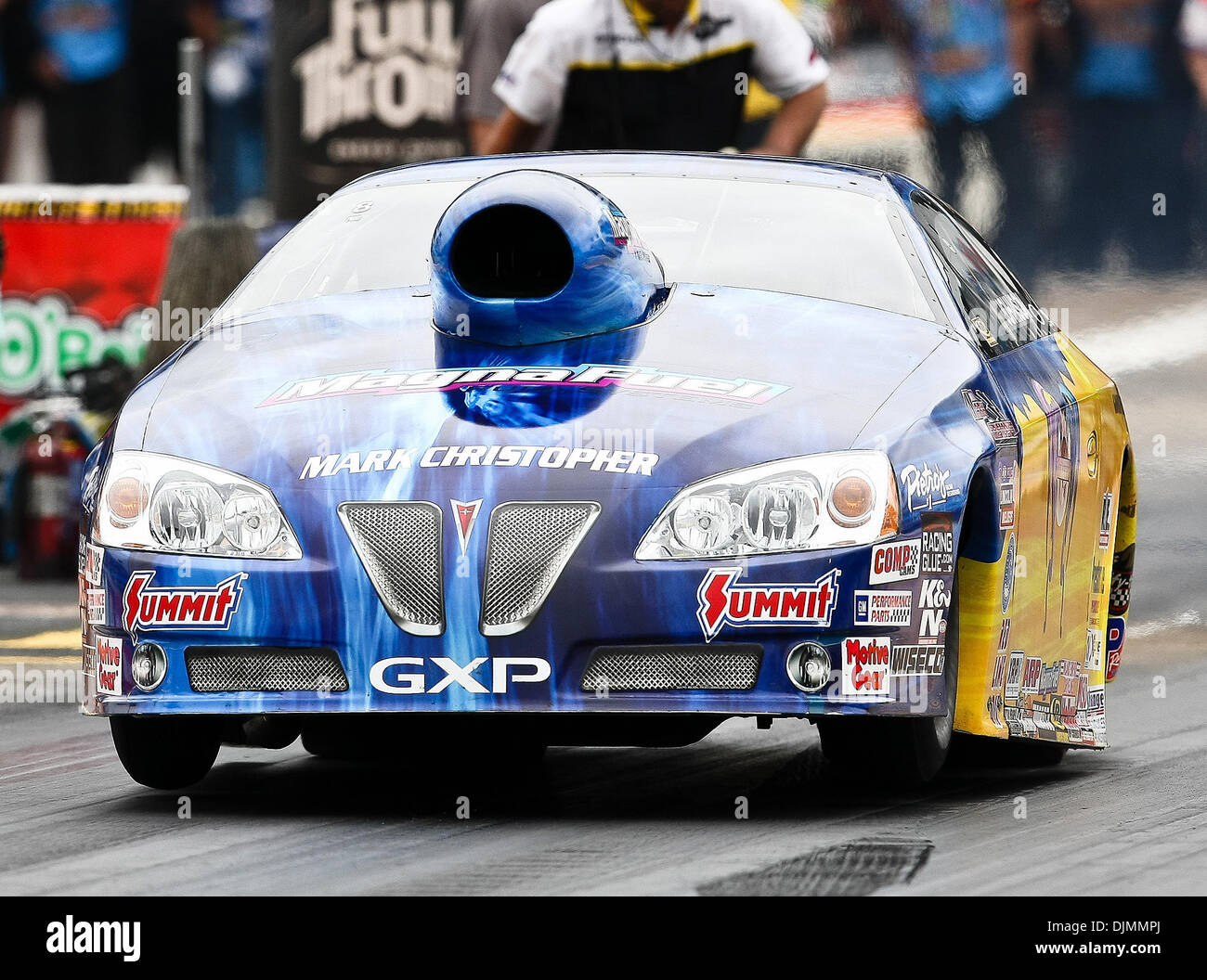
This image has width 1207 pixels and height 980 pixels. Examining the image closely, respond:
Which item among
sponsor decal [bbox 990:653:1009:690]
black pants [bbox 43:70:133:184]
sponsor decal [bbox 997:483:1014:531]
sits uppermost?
black pants [bbox 43:70:133:184]

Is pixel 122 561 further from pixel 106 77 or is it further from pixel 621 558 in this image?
pixel 106 77

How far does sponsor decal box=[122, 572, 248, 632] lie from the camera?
5.16 metres

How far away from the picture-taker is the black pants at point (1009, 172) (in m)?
13.3

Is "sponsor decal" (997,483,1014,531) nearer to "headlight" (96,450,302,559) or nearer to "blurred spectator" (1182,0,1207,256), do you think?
"headlight" (96,450,302,559)

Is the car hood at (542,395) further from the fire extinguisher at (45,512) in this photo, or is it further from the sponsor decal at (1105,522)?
the fire extinguisher at (45,512)

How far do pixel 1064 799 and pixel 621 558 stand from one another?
4.76 ft

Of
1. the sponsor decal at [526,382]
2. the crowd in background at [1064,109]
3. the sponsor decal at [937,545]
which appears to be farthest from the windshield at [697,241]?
the crowd in background at [1064,109]

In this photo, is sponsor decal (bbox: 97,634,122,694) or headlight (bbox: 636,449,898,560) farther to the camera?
sponsor decal (bbox: 97,634,122,694)

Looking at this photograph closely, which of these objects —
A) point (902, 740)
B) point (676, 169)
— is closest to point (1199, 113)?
point (676, 169)

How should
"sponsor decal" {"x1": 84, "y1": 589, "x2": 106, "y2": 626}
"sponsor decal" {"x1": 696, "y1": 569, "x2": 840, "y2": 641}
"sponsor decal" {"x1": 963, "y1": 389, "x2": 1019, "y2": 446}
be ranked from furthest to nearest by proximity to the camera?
"sponsor decal" {"x1": 963, "y1": 389, "x2": 1019, "y2": 446}, "sponsor decal" {"x1": 84, "y1": 589, "x2": 106, "y2": 626}, "sponsor decal" {"x1": 696, "y1": 569, "x2": 840, "y2": 641}

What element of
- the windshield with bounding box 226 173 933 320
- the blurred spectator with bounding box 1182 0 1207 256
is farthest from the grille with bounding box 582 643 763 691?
the blurred spectator with bounding box 1182 0 1207 256

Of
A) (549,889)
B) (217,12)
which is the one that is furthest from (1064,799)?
(217,12)

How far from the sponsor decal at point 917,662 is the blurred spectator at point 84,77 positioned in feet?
34.6

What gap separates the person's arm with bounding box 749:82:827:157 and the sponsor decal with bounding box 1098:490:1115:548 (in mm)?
3305
